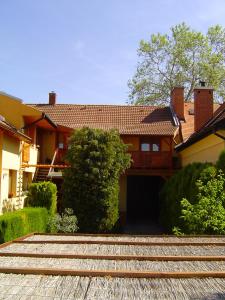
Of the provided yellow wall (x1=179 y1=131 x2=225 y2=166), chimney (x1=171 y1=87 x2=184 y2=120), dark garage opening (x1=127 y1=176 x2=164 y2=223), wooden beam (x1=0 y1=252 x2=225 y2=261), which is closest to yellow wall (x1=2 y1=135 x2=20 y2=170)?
yellow wall (x1=179 y1=131 x2=225 y2=166)


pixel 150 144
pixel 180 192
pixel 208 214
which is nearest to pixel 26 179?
pixel 150 144

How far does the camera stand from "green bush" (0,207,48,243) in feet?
40.5

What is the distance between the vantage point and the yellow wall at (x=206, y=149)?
15883 millimetres

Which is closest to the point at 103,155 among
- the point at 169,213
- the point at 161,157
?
the point at 169,213

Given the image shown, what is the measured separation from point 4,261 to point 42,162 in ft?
67.0

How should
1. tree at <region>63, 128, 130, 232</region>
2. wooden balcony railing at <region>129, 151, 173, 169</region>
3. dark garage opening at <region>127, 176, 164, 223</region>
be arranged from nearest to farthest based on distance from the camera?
tree at <region>63, 128, 130, 232</region>, wooden balcony railing at <region>129, 151, 173, 169</region>, dark garage opening at <region>127, 176, 164, 223</region>

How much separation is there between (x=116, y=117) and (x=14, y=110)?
8.42m

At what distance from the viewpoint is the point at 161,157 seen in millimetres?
24656

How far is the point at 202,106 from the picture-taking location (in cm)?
2372

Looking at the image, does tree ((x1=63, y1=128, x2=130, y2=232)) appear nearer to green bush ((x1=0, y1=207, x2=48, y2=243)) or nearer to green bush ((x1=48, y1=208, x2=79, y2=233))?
green bush ((x1=48, y1=208, x2=79, y2=233))

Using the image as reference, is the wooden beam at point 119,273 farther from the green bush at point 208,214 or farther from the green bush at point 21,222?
the green bush at point 21,222

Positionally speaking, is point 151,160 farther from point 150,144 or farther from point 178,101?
point 178,101

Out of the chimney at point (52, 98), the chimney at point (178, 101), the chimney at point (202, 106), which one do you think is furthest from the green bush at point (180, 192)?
the chimney at point (52, 98)

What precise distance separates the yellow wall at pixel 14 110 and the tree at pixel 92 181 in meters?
4.14
